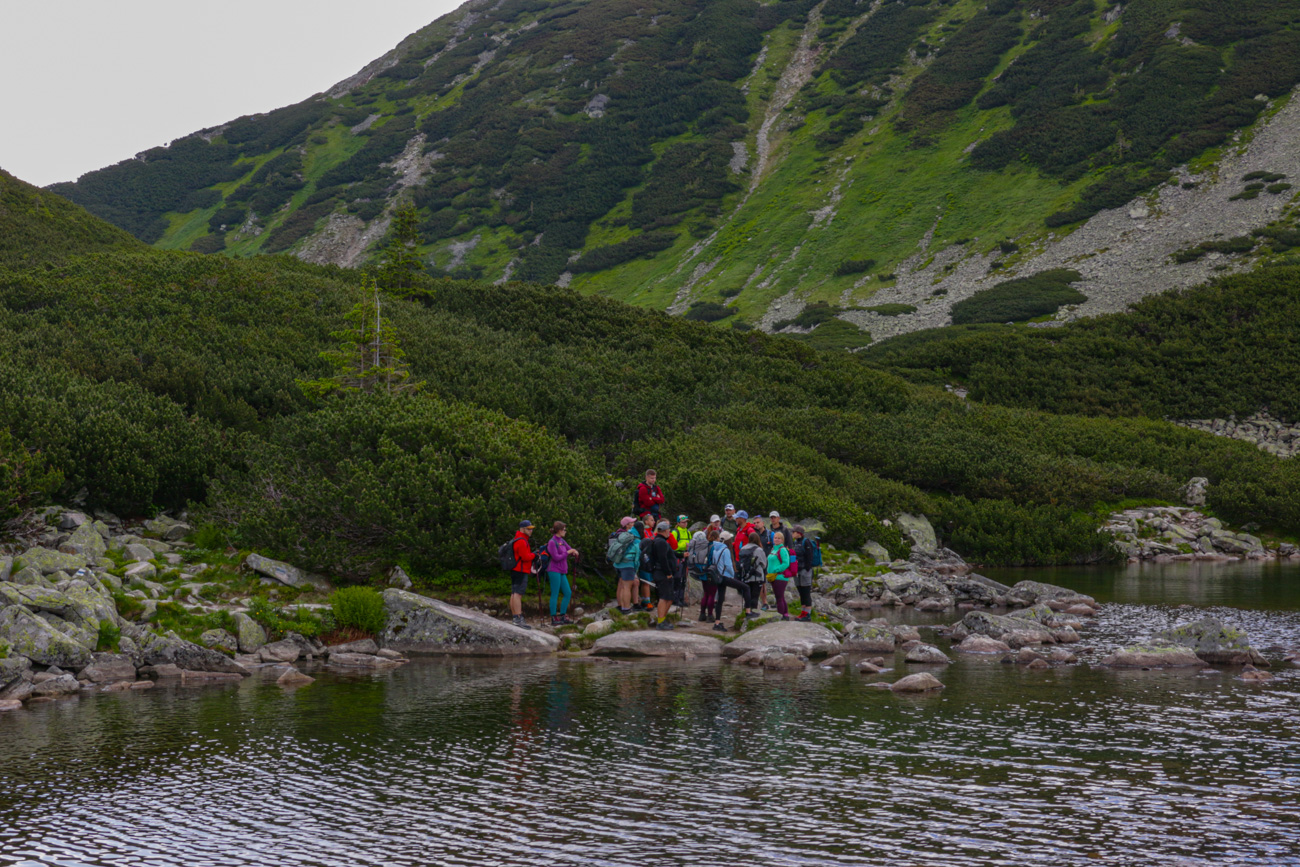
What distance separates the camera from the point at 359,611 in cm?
1981

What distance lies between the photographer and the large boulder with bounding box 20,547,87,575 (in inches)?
722

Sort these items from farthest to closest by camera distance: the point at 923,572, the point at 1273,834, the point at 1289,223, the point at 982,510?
1. the point at 1289,223
2. the point at 982,510
3. the point at 923,572
4. the point at 1273,834

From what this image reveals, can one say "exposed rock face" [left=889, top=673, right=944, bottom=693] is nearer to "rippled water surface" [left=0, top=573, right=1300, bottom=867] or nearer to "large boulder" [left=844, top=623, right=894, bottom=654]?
"rippled water surface" [left=0, top=573, right=1300, bottom=867]

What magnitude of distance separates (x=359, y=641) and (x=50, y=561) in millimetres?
6212

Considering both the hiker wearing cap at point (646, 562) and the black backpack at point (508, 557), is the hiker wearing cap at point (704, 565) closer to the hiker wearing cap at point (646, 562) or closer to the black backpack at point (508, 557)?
the hiker wearing cap at point (646, 562)

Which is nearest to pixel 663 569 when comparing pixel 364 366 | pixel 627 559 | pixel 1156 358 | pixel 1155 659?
pixel 627 559

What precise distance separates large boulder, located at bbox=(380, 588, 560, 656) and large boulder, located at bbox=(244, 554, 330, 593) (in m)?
2.96

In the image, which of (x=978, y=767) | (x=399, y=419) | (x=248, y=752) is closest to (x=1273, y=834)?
(x=978, y=767)

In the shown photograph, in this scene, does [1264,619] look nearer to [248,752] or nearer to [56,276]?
[248,752]

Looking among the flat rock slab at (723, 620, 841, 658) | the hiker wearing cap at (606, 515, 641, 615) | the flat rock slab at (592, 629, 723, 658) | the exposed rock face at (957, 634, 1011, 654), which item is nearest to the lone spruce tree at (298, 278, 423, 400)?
the hiker wearing cap at (606, 515, 641, 615)

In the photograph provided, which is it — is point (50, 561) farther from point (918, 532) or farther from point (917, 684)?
point (918, 532)

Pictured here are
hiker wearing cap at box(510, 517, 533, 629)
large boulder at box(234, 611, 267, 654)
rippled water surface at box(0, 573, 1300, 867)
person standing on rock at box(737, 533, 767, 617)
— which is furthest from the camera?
person standing on rock at box(737, 533, 767, 617)

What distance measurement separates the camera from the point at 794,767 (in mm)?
10953

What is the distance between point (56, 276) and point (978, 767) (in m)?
46.2
